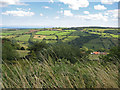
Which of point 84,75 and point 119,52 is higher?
point 84,75

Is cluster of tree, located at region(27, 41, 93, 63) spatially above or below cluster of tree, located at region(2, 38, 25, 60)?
above

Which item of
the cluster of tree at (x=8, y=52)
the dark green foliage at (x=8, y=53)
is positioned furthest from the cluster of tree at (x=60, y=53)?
the dark green foliage at (x=8, y=53)

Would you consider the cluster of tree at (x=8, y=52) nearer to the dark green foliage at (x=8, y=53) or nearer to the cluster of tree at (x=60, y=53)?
the dark green foliage at (x=8, y=53)

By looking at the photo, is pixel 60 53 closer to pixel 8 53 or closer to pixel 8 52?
pixel 8 53

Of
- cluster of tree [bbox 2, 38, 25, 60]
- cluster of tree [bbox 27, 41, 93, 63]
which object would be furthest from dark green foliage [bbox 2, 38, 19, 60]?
cluster of tree [bbox 27, 41, 93, 63]

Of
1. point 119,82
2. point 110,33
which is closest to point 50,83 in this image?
point 119,82

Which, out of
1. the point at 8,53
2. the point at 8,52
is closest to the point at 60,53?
the point at 8,53

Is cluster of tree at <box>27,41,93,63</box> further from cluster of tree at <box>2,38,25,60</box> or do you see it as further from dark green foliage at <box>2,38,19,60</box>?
dark green foliage at <box>2,38,19,60</box>

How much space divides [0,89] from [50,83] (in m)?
0.79

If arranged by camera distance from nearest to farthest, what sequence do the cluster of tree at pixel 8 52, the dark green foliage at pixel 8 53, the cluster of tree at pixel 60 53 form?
the cluster of tree at pixel 60 53 → the cluster of tree at pixel 8 52 → the dark green foliage at pixel 8 53

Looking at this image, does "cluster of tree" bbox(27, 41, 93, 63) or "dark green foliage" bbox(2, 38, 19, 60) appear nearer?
"cluster of tree" bbox(27, 41, 93, 63)

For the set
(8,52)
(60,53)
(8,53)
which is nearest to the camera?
(60,53)

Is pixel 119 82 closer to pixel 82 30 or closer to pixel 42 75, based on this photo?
pixel 42 75

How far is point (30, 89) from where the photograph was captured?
207cm
